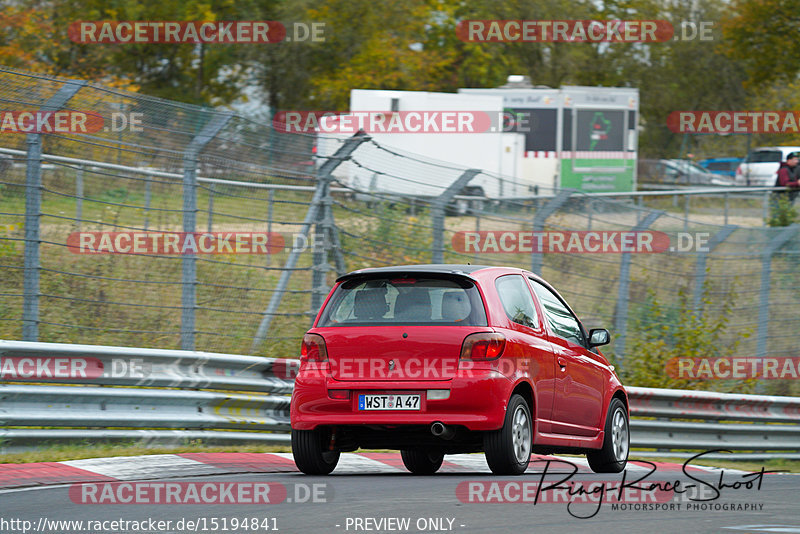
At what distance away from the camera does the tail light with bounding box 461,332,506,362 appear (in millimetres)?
8555

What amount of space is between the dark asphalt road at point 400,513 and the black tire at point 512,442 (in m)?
0.39

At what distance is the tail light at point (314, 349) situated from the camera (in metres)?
8.84

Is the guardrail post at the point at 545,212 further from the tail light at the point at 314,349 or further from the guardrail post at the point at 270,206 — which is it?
the tail light at the point at 314,349

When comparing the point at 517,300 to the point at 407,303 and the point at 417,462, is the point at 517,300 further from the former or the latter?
the point at 417,462

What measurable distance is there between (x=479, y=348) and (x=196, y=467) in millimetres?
2371

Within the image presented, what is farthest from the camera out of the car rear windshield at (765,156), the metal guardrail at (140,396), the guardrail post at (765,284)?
the car rear windshield at (765,156)

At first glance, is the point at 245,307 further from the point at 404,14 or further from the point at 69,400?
the point at 404,14

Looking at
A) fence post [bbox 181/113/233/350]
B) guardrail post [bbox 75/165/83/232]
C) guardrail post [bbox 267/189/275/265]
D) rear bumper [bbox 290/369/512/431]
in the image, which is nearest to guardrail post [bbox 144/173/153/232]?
fence post [bbox 181/113/233/350]

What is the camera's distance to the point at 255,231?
43.9 feet

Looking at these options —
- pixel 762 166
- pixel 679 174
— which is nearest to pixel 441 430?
pixel 679 174

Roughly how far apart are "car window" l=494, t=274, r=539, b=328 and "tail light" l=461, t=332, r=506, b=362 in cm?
46

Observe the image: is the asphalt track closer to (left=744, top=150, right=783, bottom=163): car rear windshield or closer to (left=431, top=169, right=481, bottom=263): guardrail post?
(left=431, top=169, right=481, bottom=263): guardrail post

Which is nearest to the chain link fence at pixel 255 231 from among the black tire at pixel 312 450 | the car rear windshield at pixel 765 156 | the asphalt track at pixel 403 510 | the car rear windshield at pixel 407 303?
the black tire at pixel 312 450

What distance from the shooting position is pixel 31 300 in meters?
10.7
